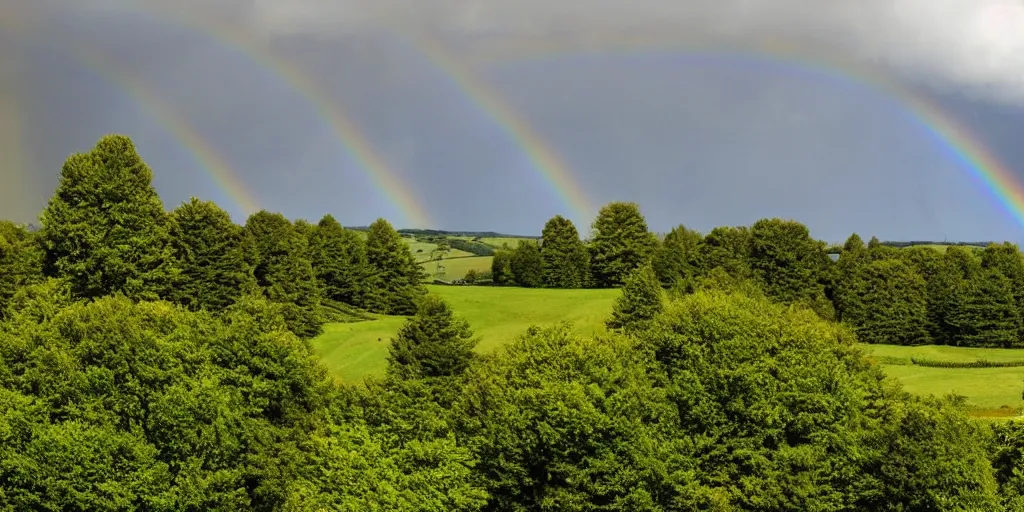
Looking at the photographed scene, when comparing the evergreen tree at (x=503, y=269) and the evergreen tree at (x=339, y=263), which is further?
the evergreen tree at (x=503, y=269)

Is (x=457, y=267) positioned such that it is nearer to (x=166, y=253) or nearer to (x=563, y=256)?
(x=563, y=256)

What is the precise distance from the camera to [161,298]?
205ft

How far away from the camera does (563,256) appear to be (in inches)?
4373

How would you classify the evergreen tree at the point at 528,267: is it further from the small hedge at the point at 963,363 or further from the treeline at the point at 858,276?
the small hedge at the point at 963,363

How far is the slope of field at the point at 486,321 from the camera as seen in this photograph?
202ft

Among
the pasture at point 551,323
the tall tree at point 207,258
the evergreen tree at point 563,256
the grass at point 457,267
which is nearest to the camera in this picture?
the pasture at point 551,323

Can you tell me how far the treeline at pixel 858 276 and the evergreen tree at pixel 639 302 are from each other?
22292 mm

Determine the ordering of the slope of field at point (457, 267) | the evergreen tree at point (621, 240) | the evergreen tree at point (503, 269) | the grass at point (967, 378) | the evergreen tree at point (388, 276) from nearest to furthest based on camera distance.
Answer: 1. the grass at point (967, 378)
2. the evergreen tree at point (388, 276)
3. the evergreen tree at point (621, 240)
4. the evergreen tree at point (503, 269)
5. the slope of field at point (457, 267)

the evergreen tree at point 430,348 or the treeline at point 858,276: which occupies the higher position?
the treeline at point 858,276

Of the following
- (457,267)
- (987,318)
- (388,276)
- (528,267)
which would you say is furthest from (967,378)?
(457,267)

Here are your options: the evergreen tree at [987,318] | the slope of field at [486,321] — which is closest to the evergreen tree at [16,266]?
the slope of field at [486,321]

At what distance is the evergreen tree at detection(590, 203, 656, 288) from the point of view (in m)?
105

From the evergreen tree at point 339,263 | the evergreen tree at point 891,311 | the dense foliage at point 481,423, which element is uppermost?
the evergreen tree at point 339,263

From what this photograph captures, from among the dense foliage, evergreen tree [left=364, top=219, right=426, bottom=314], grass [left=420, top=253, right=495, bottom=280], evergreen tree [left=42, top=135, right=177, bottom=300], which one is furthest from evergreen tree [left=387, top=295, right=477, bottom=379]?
grass [left=420, top=253, right=495, bottom=280]
